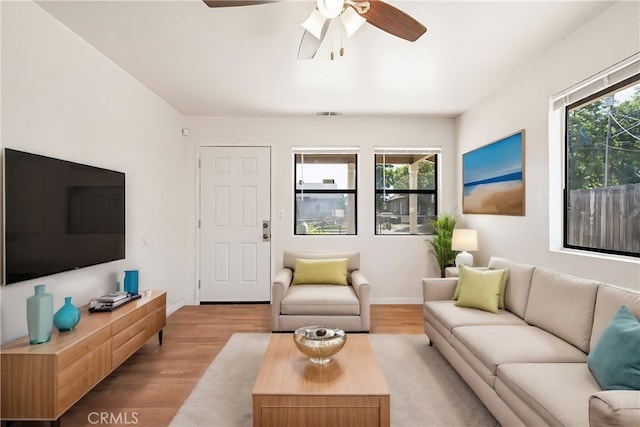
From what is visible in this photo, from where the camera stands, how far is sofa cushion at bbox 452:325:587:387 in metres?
1.93

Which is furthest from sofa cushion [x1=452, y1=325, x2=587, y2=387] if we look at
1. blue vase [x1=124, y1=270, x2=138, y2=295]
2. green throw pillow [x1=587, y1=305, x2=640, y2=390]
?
blue vase [x1=124, y1=270, x2=138, y2=295]

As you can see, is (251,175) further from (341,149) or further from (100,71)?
(100,71)

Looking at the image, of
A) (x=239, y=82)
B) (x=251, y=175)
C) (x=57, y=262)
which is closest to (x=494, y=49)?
(x=239, y=82)

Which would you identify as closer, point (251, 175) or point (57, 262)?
point (57, 262)

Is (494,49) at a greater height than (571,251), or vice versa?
(494,49)

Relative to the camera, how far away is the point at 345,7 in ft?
5.67

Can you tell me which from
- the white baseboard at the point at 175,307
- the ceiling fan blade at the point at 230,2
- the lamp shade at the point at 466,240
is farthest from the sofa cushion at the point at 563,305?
the white baseboard at the point at 175,307

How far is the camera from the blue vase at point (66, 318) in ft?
6.75

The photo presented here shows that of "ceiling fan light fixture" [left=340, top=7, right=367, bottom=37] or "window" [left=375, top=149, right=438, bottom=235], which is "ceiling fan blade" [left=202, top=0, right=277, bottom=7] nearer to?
"ceiling fan light fixture" [left=340, top=7, right=367, bottom=37]

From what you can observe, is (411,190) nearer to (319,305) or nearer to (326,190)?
(326,190)

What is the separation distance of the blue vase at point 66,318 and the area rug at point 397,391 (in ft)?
2.84

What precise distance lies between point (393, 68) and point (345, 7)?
1.45 m

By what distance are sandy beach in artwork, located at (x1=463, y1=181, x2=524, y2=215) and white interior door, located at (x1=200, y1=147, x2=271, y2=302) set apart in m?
2.64

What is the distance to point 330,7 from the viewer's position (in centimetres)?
165
